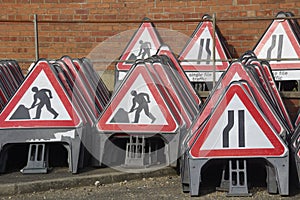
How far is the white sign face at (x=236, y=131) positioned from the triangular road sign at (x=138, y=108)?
84 cm

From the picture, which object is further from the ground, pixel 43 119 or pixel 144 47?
pixel 144 47

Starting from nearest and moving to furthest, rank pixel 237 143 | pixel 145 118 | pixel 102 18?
pixel 237 143 < pixel 145 118 < pixel 102 18

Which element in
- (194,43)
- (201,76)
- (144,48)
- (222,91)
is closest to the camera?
(222,91)

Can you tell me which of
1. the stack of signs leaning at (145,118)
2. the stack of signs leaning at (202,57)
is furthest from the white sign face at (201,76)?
the stack of signs leaning at (145,118)

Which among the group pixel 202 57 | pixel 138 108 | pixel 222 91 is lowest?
pixel 138 108

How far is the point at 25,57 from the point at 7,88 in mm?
3600

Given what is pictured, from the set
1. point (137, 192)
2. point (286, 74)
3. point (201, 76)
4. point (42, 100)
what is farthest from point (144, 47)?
point (137, 192)

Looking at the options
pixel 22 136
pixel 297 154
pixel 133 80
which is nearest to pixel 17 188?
pixel 22 136

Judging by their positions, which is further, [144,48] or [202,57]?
[144,48]

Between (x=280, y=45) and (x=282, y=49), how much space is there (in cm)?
8

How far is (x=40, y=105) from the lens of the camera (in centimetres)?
752

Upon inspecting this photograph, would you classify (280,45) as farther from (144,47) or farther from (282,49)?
(144,47)

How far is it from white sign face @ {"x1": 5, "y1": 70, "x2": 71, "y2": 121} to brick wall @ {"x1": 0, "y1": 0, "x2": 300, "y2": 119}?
145 inches

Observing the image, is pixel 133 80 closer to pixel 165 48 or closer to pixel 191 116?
pixel 191 116
